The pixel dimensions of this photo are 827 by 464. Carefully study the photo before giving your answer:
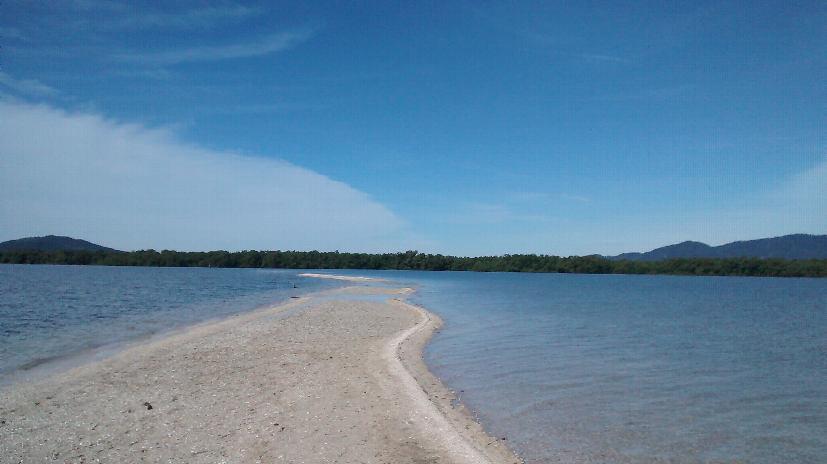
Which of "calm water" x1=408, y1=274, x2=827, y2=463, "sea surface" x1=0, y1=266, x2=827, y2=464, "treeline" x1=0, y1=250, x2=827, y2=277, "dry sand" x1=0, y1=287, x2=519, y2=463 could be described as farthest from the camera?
"treeline" x1=0, y1=250, x2=827, y2=277

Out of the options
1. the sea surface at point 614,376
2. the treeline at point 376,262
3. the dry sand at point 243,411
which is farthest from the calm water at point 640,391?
the treeline at point 376,262

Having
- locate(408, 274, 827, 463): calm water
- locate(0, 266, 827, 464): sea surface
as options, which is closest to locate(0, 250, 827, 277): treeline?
locate(0, 266, 827, 464): sea surface

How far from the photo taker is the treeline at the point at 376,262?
14212cm

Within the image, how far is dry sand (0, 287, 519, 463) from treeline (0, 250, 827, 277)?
164913mm

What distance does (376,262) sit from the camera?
198375 mm

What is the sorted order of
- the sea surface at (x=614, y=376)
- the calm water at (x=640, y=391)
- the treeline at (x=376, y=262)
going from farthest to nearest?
the treeline at (x=376, y=262) → the sea surface at (x=614, y=376) → the calm water at (x=640, y=391)

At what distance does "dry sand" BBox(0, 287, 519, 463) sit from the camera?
6.76 m

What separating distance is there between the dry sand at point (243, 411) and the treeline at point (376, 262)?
165m

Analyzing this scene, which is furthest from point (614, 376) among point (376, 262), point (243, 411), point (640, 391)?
point (376, 262)

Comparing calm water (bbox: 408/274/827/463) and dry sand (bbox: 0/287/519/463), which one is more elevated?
dry sand (bbox: 0/287/519/463)

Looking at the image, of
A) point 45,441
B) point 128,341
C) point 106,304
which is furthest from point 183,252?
point 45,441

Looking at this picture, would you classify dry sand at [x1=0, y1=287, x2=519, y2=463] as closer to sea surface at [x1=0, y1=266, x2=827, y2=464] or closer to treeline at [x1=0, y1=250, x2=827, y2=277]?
sea surface at [x1=0, y1=266, x2=827, y2=464]

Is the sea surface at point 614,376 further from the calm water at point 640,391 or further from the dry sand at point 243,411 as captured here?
the dry sand at point 243,411

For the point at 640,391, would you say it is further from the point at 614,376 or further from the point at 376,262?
the point at 376,262
